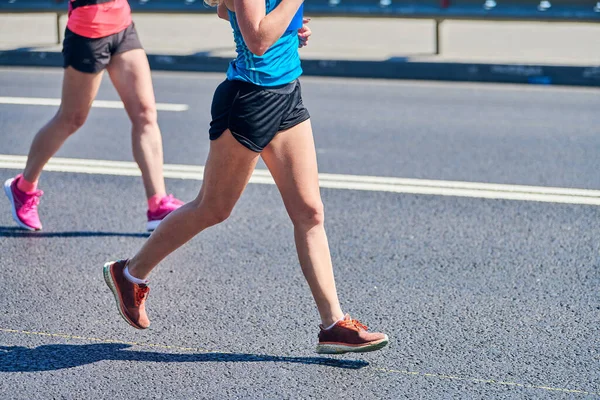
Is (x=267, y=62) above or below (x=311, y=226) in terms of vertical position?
above

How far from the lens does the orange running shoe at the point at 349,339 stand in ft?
12.2

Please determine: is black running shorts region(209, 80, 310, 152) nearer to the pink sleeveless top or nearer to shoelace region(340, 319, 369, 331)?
shoelace region(340, 319, 369, 331)

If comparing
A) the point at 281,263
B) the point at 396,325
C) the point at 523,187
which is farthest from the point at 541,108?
the point at 396,325

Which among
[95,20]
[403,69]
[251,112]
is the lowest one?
[403,69]

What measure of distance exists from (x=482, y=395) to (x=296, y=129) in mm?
1179

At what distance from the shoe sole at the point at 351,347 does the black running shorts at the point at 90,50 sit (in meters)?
2.24

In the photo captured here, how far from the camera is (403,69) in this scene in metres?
11.0

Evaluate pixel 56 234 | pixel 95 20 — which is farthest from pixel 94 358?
pixel 95 20

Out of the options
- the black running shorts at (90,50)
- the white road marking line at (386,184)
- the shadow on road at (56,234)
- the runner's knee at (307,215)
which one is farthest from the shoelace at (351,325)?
the white road marking line at (386,184)

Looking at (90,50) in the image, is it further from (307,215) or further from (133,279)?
(307,215)

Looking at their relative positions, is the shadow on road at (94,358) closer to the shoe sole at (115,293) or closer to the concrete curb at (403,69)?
the shoe sole at (115,293)

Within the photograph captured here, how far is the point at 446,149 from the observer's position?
7.38 metres

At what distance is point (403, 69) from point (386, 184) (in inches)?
188

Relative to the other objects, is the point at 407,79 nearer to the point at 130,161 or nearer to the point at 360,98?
the point at 360,98
